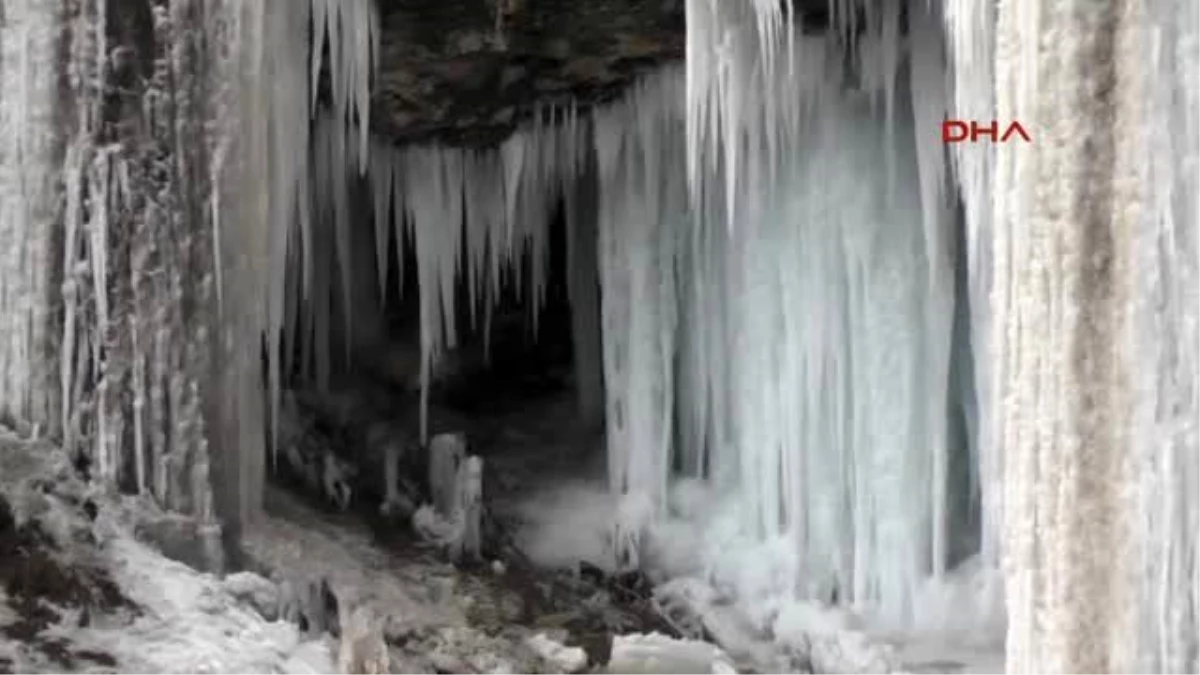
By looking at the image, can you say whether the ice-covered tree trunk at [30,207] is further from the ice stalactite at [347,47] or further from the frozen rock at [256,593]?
the ice stalactite at [347,47]

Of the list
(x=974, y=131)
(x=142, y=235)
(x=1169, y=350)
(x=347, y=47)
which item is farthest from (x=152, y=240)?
(x=1169, y=350)

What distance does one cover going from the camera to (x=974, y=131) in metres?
7.05

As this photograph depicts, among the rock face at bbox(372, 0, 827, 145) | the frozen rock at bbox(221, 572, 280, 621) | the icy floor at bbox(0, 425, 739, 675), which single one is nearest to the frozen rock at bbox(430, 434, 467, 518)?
the icy floor at bbox(0, 425, 739, 675)

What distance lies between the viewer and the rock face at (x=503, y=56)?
9703 millimetres

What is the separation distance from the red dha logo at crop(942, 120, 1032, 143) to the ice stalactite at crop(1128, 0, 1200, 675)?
454 millimetres

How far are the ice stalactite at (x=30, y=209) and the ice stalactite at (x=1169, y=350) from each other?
554 cm

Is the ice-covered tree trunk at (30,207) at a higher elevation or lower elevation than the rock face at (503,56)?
lower

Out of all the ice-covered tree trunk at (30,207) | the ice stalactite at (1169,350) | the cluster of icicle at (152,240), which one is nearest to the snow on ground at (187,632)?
the cluster of icicle at (152,240)

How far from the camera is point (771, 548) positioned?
1022cm

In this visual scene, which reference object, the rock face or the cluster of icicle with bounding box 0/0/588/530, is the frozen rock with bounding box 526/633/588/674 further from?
the rock face

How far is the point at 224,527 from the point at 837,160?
403 centimetres

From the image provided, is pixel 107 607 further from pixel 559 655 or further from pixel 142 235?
pixel 559 655

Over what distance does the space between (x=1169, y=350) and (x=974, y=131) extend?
258cm

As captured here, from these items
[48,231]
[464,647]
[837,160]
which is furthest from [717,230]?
[48,231]
